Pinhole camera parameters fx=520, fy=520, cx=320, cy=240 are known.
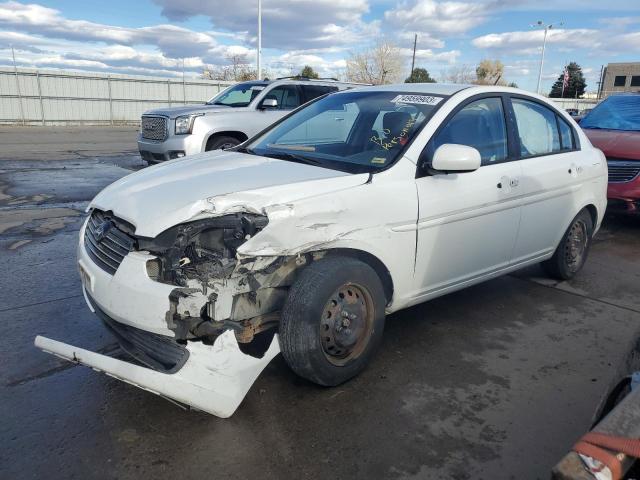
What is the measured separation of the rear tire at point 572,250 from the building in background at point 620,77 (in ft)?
237

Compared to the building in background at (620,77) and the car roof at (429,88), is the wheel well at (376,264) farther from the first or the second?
the building in background at (620,77)

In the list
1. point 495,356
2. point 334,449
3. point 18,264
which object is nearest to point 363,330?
point 334,449

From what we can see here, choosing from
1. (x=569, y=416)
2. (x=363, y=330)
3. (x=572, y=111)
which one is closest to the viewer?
(x=569, y=416)

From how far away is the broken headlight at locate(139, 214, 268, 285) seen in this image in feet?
8.58

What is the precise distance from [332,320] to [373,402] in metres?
0.54

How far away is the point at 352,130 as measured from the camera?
4023 mm

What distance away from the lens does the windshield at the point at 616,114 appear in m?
8.05

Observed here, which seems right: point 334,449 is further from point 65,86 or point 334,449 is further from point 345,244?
point 65,86

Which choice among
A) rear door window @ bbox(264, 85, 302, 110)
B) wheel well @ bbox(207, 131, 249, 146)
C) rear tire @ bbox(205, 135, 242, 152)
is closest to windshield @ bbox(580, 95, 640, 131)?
rear door window @ bbox(264, 85, 302, 110)

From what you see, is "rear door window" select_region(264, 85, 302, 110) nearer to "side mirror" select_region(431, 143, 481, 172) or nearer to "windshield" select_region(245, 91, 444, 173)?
"windshield" select_region(245, 91, 444, 173)

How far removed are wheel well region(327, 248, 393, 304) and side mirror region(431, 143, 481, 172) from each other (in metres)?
0.73

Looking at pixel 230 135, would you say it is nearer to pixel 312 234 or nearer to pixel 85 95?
pixel 312 234

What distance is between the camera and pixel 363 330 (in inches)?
126

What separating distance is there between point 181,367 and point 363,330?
117 cm
